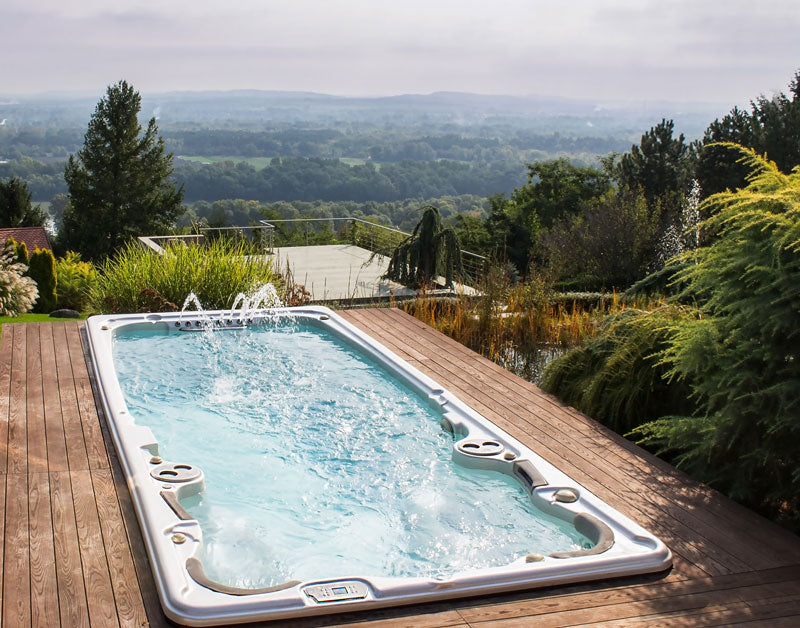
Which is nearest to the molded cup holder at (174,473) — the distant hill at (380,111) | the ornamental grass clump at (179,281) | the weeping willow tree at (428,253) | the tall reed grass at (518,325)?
the tall reed grass at (518,325)

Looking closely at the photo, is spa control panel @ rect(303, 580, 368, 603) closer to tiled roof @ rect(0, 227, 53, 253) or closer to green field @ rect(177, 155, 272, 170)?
tiled roof @ rect(0, 227, 53, 253)

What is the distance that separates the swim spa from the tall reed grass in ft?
3.14

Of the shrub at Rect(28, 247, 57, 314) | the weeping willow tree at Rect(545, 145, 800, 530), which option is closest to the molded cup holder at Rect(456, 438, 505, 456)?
the weeping willow tree at Rect(545, 145, 800, 530)

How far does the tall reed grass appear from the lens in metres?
5.28

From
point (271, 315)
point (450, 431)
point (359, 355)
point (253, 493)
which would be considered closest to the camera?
point (253, 493)

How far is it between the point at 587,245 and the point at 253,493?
8.83m

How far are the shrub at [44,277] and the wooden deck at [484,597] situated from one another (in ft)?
22.8

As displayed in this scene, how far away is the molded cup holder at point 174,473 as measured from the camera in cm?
293

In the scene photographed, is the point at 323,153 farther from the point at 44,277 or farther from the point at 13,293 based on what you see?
the point at 13,293

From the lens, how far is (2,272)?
26.0 feet

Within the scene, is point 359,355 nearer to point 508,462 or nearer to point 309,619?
point 508,462

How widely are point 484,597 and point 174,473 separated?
52.4 inches

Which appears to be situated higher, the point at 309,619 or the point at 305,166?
the point at 305,166

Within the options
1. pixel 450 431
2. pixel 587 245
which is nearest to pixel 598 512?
pixel 450 431
